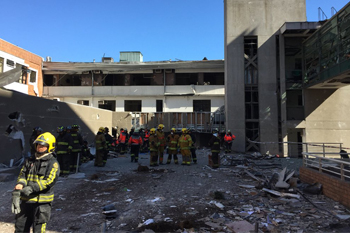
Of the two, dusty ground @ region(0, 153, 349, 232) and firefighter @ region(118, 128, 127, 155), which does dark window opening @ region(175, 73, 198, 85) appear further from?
dusty ground @ region(0, 153, 349, 232)

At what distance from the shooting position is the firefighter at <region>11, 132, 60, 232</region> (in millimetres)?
3053

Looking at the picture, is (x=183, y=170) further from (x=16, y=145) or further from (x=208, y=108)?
(x=208, y=108)

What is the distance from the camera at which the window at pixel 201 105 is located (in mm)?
24875

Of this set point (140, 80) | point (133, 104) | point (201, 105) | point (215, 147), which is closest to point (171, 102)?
point (201, 105)

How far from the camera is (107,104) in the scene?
26.1 metres

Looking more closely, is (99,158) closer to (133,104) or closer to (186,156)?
A: (186,156)

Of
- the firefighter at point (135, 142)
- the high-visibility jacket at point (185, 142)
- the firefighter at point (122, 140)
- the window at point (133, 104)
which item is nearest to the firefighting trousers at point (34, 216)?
the high-visibility jacket at point (185, 142)

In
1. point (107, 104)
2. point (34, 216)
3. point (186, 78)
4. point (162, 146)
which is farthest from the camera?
point (107, 104)

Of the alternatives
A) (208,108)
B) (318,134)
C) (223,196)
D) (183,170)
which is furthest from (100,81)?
(223,196)

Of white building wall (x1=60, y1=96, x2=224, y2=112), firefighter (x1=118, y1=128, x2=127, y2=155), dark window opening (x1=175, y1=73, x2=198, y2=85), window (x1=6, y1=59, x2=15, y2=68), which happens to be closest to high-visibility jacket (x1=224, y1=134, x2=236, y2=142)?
firefighter (x1=118, y1=128, x2=127, y2=155)

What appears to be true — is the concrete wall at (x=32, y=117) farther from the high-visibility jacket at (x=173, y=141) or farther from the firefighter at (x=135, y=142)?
the high-visibility jacket at (x=173, y=141)

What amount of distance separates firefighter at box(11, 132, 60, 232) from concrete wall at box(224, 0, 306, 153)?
14.1m

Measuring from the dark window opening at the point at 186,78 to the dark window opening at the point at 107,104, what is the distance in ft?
24.6

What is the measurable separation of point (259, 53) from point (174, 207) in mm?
14142
